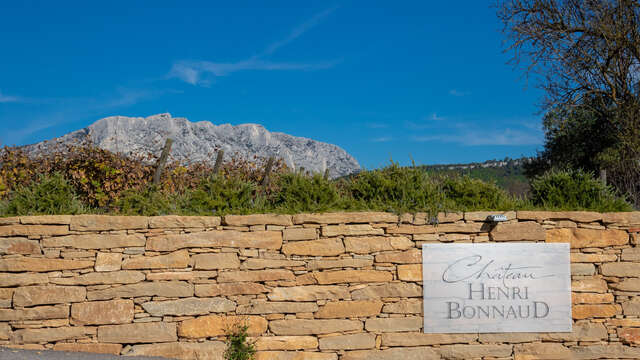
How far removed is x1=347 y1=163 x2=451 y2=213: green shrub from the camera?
18.7 ft

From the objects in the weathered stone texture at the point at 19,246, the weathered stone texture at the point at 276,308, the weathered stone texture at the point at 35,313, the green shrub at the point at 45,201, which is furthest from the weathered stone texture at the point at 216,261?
the weathered stone texture at the point at 19,246

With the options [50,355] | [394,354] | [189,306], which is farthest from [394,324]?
[50,355]

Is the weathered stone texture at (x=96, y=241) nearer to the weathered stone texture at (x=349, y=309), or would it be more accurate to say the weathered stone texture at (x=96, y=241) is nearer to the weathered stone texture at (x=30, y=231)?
the weathered stone texture at (x=30, y=231)

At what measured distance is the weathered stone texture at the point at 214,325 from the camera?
5.24 metres

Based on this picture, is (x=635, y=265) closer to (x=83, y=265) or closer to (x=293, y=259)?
(x=293, y=259)

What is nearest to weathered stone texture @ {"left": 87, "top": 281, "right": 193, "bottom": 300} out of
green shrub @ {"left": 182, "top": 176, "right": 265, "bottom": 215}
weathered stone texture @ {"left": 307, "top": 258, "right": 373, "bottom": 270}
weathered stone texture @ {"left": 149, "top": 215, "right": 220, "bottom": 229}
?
weathered stone texture @ {"left": 149, "top": 215, "right": 220, "bottom": 229}

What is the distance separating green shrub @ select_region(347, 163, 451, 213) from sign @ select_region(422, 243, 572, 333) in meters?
0.59

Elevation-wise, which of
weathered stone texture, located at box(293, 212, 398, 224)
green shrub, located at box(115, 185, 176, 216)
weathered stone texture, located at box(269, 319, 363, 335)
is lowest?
weathered stone texture, located at box(269, 319, 363, 335)

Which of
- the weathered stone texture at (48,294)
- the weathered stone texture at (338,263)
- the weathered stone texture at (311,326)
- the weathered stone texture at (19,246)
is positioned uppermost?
the weathered stone texture at (19,246)

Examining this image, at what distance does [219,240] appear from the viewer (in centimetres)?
536

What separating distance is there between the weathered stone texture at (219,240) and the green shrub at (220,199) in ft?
1.12

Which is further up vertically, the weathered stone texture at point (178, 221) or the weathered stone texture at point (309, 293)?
the weathered stone texture at point (178, 221)

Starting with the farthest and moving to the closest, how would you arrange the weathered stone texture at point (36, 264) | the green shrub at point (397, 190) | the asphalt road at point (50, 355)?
the green shrub at point (397, 190) → the weathered stone texture at point (36, 264) → the asphalt road at point (50, 355)

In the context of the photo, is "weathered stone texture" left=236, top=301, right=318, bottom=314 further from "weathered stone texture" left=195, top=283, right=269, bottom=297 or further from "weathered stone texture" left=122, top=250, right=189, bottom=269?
"weathered stone texture" left=122, top=250, right=189, bottom=269
